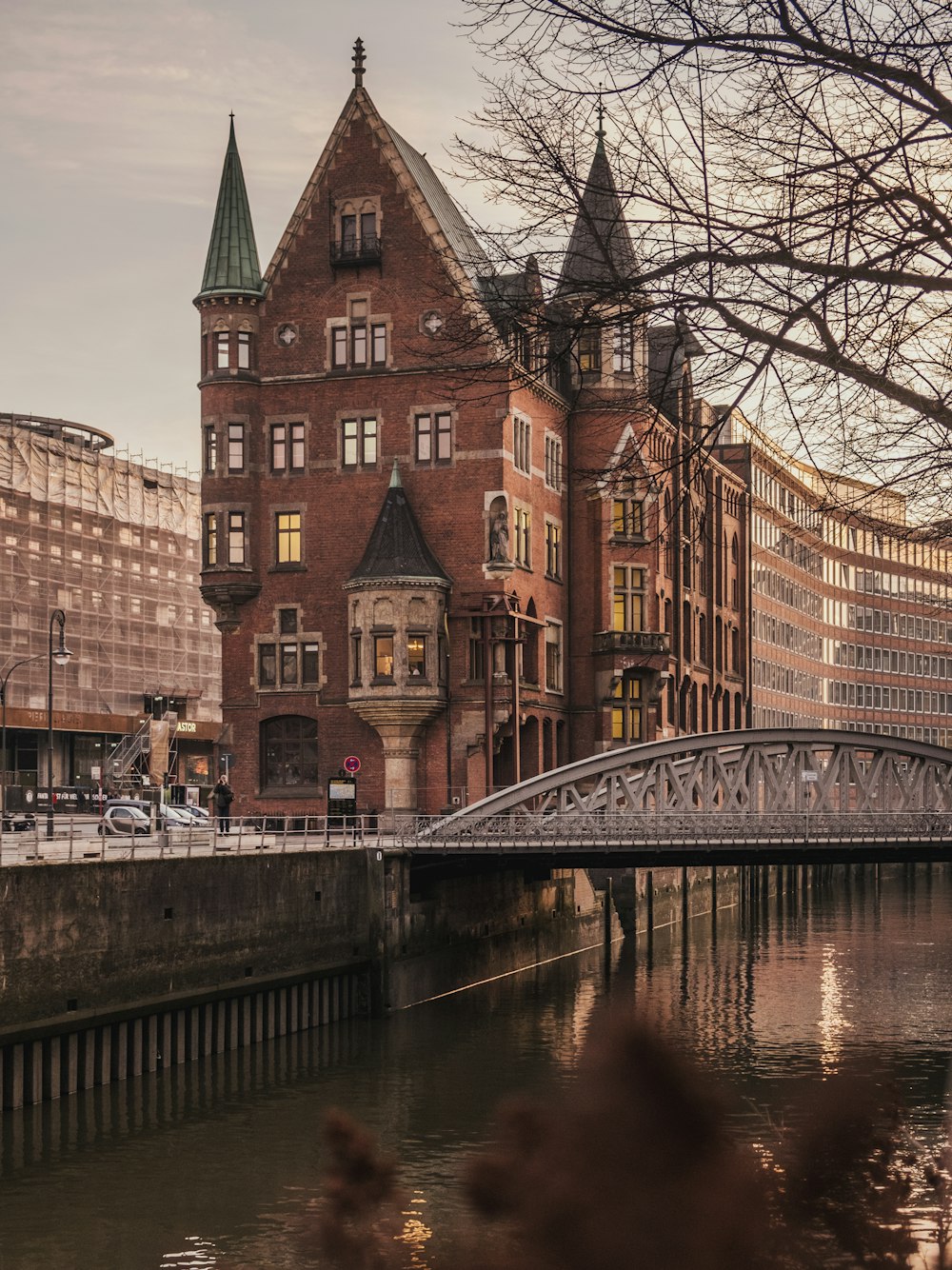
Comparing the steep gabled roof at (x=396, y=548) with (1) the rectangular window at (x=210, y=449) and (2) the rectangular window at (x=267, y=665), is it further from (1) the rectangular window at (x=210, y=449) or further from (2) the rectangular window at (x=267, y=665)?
(1) the rectangular window at (x=210, y=449)

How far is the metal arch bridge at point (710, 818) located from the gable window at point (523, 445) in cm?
1169

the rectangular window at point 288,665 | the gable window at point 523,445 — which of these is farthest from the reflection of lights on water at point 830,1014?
the rectangular window at point 288,665

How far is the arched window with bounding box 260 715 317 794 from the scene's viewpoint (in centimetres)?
5831

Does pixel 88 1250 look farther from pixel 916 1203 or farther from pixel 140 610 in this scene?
pixel 140 610

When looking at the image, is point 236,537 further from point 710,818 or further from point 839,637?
point 839,637

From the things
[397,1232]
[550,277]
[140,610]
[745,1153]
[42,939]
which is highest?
[140,610]

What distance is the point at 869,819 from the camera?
49938mm

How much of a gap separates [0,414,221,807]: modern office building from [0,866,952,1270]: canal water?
44239 mm

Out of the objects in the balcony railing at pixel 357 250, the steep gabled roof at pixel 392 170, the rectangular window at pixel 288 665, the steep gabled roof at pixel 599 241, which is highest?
the steep gabled roof at pixel 392 170

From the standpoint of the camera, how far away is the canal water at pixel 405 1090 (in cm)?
1986

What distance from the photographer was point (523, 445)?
58.9 m

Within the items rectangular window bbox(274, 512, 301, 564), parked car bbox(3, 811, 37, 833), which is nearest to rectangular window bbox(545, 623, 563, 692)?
rectangular window bbox(274, 512, 301, 564)

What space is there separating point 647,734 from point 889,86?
56483mm

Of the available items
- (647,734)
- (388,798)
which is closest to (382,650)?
(388,798)
